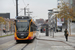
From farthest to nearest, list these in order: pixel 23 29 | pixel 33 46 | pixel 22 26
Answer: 1. pixel 22 26
2. pixel 23 29
3. pixel 33 46

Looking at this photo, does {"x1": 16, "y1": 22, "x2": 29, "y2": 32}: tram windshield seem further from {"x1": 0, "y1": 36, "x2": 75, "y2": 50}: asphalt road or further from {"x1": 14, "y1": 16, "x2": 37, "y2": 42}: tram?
{"x1": 0, "y1": 36, "x2": 75, "y2": 50}: asphalt road

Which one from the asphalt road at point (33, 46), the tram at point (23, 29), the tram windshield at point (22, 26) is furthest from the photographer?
the tram windshield at point (22, 26)

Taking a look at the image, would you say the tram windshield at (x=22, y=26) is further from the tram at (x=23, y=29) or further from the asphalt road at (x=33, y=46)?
the asphalt road at (x=33, y=46)

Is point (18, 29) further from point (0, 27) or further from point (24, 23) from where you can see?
point (0, 27)

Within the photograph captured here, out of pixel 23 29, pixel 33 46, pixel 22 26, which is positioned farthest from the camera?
pixel 22 26

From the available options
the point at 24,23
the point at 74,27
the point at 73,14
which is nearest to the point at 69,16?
the point at 73,14

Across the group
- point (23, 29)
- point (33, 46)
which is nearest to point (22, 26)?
point (23, 29)

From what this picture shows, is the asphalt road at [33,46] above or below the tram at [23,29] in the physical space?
below

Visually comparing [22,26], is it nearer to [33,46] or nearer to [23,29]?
[23,29]

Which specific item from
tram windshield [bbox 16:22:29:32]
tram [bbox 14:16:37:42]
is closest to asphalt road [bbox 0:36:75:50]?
tram [bbox 14:16:37:42]

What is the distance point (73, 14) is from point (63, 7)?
9.03 feet

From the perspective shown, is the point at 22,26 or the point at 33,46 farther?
the point at 22,26

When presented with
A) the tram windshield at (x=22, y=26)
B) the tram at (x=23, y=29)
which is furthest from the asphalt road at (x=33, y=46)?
the tram windshield at (x=22, y=26)

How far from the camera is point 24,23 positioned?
1828 centimetres
